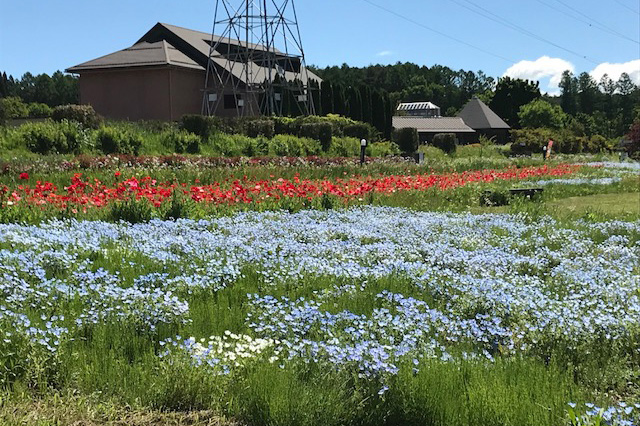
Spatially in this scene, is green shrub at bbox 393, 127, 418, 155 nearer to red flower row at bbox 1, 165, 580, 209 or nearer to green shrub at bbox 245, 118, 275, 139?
green shrub at bbox 245, 118, 275, 139

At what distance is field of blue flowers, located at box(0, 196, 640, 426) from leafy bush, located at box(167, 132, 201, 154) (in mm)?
15092

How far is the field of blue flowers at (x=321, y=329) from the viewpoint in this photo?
3029 millimetres

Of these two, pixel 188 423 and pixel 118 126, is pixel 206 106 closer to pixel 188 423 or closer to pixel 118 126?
pixel 118 126

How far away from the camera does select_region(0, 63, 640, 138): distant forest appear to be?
43812 mm

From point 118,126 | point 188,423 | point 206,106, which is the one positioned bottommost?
point 188,423

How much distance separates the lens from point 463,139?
70.2m

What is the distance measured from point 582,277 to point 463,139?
67.3 meters

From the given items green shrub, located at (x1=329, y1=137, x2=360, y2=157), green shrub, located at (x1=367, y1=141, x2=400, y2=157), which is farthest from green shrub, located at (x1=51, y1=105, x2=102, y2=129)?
green shrub, located at (x1=367, y1=141, x2=400, y2=157)

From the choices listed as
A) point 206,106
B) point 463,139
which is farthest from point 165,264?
point 463,139

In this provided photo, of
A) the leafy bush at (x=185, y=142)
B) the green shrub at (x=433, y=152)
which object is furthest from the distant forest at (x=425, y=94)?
the leafy bush at (x=185, y=142)

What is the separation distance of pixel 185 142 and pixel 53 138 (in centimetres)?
538

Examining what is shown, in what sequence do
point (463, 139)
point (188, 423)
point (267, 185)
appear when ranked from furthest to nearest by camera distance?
point (463, 139) < point (267, 185) < point (188, 423)

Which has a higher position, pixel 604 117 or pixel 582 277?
pixel 604 117

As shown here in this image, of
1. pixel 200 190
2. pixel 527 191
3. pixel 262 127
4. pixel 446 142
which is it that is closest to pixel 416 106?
pixel 446 142
